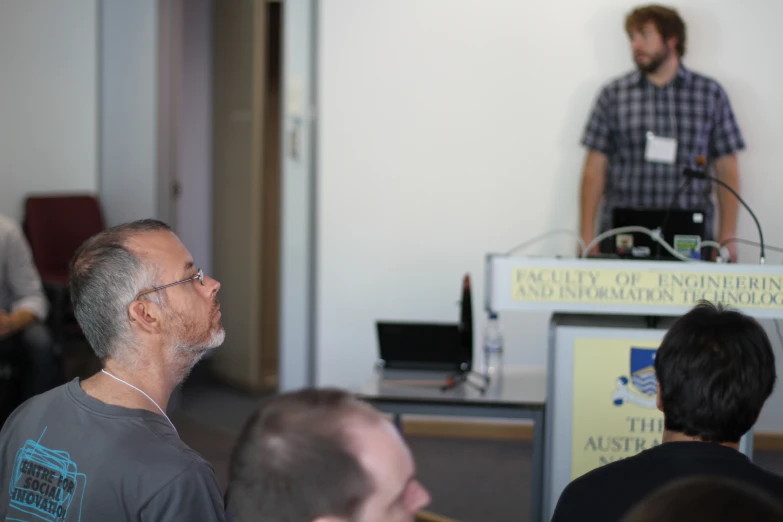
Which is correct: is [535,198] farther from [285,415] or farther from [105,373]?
[285,415]

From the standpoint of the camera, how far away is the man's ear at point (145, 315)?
1.77 meters

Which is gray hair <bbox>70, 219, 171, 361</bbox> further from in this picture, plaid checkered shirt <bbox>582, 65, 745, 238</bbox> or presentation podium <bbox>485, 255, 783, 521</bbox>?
plaid checkered shirt <bbox>582, 65, 745, 238</bbox>

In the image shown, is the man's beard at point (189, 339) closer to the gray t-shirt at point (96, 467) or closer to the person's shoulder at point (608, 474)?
the gray t-shirt at point (96, 467)

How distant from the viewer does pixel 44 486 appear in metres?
1.56

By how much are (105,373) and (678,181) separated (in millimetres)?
3330

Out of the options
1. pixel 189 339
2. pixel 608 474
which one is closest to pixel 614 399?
pixel 608 474

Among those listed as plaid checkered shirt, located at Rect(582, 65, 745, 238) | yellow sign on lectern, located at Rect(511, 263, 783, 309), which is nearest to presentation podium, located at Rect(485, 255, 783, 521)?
yellow sign on lectern, located at Rect(511, 263, 783, 309)

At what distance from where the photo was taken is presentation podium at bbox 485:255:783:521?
271cm

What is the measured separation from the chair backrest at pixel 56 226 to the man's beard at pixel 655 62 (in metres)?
2.85

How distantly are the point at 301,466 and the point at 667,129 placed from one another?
393 cm

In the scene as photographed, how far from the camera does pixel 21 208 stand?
5.02 meters

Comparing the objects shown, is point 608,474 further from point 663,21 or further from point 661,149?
point 663,21

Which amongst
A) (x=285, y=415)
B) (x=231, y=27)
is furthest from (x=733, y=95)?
(x=285, y=415)

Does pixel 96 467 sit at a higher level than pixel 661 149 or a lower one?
lower
